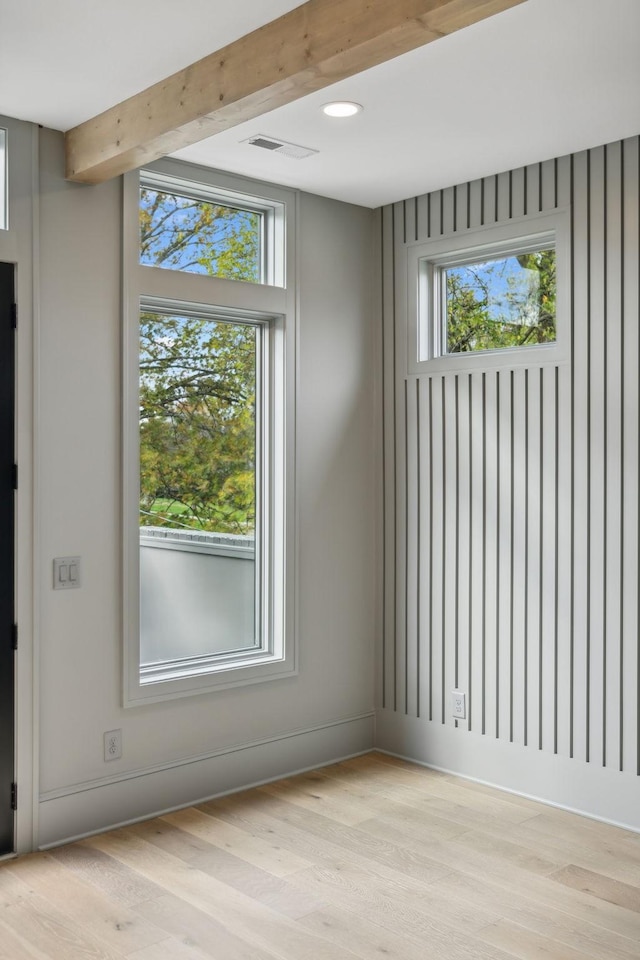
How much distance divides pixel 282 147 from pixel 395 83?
748 mm

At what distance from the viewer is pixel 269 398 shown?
4227mm

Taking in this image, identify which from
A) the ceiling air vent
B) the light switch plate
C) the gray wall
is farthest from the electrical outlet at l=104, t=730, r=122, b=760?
the ceiling air vent

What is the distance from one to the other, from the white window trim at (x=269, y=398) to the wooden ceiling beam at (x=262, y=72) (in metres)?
0.46

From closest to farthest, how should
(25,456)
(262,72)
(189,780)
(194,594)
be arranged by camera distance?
(262,72) → (25,456) → (189,780) → (194,594)

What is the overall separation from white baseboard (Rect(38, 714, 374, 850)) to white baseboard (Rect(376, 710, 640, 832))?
0.74 feet

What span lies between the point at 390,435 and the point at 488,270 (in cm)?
92

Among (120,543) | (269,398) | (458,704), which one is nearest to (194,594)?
(120,543)

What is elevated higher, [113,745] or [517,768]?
[113,745]

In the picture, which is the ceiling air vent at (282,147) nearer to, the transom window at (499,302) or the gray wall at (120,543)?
the gray wall at (120,543)

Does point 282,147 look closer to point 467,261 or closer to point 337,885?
point 467,261

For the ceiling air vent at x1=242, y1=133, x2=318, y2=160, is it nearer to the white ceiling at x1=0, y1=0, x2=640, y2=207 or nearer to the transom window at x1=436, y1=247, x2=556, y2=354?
the white ceiling at x1=0, y1=0, x2=640, y2=207

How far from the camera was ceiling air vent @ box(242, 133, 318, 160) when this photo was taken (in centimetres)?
354

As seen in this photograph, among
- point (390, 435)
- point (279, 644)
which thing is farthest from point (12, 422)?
point (390, 435)

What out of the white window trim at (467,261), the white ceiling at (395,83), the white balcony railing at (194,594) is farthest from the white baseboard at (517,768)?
the white ceiling at (395,83)
